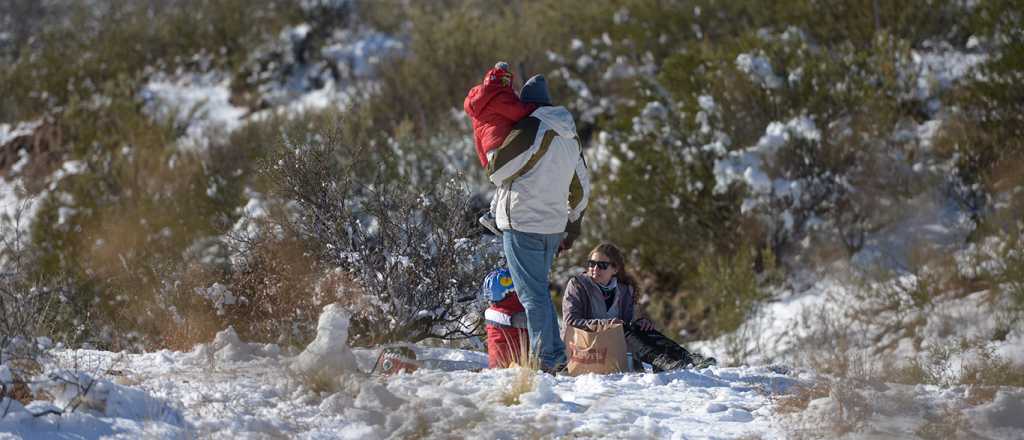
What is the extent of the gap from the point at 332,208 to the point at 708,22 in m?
11.2

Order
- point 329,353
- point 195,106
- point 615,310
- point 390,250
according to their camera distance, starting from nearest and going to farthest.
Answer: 1. point 329,353
2. point 615,310
3. point 390,250
4. point 195,106

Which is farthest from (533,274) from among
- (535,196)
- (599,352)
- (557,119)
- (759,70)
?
(759,70)

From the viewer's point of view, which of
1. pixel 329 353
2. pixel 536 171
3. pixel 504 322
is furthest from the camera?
pixel 504 322

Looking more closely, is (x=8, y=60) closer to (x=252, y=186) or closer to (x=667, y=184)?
(x=252, y=186)

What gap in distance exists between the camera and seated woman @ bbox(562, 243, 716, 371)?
5.34m

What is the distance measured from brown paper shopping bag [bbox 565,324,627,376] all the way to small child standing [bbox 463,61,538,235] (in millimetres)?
931

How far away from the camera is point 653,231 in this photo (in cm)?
1247

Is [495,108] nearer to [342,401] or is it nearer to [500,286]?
[500,286]

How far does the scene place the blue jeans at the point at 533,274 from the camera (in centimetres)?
506

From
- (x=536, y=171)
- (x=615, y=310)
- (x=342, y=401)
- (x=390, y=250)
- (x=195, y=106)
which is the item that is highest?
(x=195, y=106)

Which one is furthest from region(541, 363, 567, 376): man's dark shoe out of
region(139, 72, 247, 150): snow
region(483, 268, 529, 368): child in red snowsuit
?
region(139, 72, 247, 150): snow

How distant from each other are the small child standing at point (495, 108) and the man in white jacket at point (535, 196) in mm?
45

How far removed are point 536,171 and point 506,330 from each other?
0.83 m

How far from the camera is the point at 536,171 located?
16.5ft
